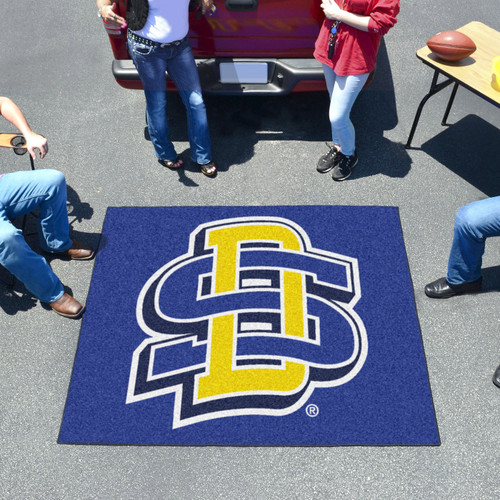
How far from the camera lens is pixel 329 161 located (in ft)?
13.1

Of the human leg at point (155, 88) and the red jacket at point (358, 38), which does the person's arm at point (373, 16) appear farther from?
the human leg at point (155, 88)

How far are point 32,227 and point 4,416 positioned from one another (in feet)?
4.48

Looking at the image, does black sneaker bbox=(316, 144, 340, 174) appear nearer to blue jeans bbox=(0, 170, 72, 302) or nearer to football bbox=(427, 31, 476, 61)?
football bbox=(427, 31, 476, 61)

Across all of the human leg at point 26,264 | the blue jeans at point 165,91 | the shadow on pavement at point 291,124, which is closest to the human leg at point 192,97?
the blue jeans at point 165,91

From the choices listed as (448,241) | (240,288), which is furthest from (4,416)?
(448,241)

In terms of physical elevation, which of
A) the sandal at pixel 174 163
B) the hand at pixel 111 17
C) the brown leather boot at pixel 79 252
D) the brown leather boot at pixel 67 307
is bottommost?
the brown leather boot at pixel 67 307

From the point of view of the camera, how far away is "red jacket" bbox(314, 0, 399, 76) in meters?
2.99

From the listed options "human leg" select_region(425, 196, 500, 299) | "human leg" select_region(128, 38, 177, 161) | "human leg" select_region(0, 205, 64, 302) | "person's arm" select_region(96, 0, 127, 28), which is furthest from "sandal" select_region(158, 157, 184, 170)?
"human leg" select_region(425, 196, 500, 299)

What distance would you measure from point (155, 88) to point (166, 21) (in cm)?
47

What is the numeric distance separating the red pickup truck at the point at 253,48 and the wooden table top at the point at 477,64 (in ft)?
2.51

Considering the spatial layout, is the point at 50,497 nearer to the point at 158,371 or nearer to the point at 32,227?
Result: the point at 158,371

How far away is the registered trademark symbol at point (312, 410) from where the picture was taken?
9.49 feet

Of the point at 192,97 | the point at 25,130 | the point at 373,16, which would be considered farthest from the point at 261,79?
the point at 25,130

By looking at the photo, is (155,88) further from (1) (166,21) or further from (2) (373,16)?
(2) (373,16)
